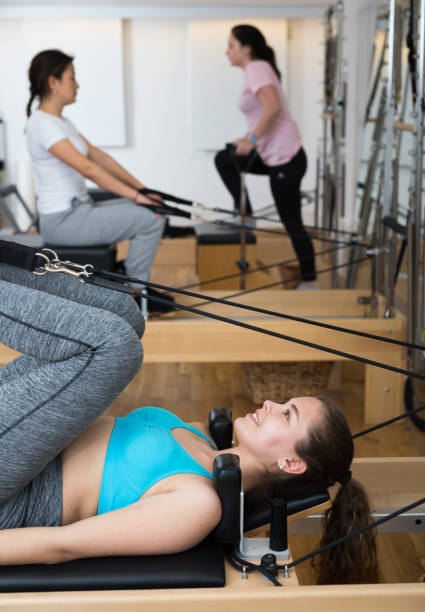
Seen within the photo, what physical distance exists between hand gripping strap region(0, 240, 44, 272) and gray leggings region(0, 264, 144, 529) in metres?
0.11

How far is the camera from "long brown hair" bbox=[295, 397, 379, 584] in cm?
134

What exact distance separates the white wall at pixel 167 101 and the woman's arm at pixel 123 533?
7.42 m

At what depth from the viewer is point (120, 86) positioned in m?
8.36

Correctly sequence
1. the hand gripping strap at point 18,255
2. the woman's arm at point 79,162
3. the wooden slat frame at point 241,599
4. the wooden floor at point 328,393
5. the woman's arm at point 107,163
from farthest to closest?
the woman's arm at point 107,163 < the woman's arm at point 79,162 < the wooden floor at point 328,393 < the hand gripping strap at point 18,255 < the wooden slat frame at point 241,599

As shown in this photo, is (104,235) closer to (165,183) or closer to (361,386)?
(361,386)

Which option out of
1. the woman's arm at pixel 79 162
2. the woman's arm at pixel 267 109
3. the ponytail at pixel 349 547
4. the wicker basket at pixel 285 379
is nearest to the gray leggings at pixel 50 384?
the ponytail at pixel 349 547

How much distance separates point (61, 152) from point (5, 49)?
6.02m

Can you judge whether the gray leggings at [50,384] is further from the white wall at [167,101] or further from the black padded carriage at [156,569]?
the white wall at [167,101]

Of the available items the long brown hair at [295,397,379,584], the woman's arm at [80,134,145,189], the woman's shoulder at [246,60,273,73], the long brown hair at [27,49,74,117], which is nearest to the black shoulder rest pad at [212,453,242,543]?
the long brown hair at [295,397,379,584]

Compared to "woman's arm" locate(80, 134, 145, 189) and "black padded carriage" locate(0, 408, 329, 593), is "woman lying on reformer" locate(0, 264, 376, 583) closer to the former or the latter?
"black padded carriage" locate(0, 408, 329, 593)

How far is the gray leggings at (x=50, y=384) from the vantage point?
4.09 ft

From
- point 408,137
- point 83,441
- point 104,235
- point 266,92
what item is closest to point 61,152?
point 104,235

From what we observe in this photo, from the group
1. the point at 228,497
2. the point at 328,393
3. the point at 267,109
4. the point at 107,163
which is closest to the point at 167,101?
the point at 267,109

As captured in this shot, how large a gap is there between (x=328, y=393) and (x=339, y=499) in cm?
157
